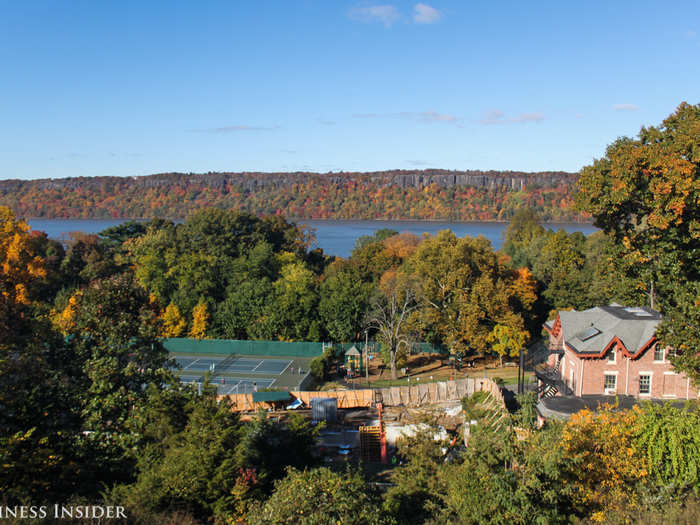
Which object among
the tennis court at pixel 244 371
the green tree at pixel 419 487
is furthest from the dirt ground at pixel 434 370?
the green tree at pixel 419 487

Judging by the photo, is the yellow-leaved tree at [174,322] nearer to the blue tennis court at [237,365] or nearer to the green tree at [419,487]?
the blue tennis court at [237,365]

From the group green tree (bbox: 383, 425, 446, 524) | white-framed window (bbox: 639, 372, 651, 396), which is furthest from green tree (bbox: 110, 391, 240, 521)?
white-framed window (bbox: 639, 372, 651, 396)

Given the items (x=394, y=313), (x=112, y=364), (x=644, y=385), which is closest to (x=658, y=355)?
(x=644, y=385)

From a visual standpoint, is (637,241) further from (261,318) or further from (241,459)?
(261,318)

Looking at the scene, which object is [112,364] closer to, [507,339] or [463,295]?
[507,339]

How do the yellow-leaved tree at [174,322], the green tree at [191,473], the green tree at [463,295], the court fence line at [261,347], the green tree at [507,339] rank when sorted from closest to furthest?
the green tree at [191,473]
the green tree at [507,339]
the green tree at [463,295]
the court fence line at [261,347]
the yellow-leaved tree at [174,322]
